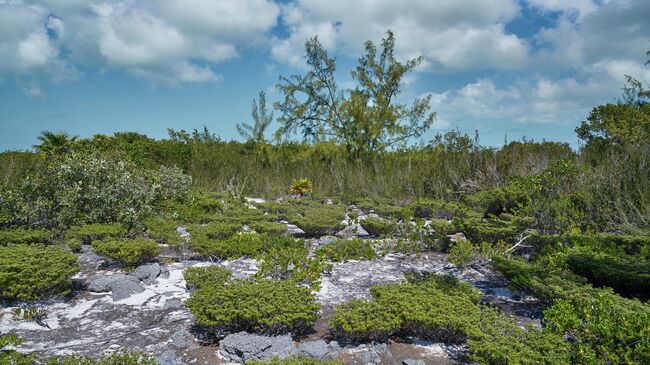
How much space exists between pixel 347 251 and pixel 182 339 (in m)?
2.49

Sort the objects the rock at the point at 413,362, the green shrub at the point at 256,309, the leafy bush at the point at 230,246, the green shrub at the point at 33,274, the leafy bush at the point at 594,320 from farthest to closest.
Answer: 1. the leafy bush at the point at 230,246
2. the green shrub at the point at 33,274
3. the green shrub at the point at 256,309
4. the rock at the point at 413,362
5. the leafy bush at the point at 594,320

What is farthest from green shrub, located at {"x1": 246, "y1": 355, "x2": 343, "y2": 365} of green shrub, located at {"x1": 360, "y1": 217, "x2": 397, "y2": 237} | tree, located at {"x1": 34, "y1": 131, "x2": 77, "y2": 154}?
tree, located at {"x1": 34, "y1": 131, "x2": 77, "y2": 154}

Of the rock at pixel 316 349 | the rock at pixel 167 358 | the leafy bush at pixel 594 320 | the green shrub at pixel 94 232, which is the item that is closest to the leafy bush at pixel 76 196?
the green shrub at pixel 94 232

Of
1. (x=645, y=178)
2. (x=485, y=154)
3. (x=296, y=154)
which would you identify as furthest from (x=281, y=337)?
(x=296, y=154)

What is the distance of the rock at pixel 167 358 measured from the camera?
3.15m

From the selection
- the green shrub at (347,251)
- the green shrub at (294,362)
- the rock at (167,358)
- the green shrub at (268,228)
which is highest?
the green shrub at (268,228)

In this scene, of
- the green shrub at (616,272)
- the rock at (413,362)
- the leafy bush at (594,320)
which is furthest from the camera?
the green shrub at (616,272)

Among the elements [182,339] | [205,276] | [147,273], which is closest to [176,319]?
[182,339]

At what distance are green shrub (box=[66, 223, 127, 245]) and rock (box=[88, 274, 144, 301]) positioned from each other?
59.8 inches

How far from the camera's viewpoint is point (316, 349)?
3.27m

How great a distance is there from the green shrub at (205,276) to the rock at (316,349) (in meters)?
1.28

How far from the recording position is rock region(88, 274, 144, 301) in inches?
176

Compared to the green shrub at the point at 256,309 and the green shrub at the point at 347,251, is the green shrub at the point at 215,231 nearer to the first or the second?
the green shrub at the point at 347,251

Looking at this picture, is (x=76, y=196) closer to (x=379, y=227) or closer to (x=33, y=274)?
(x=33, y=274)
